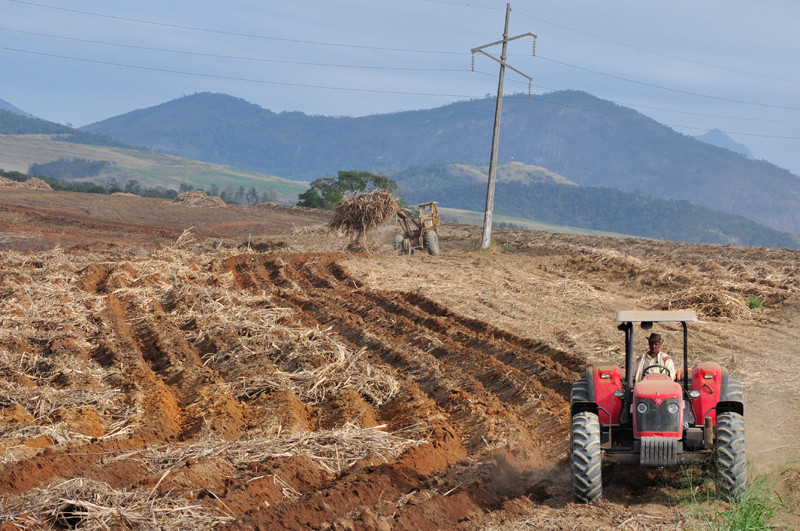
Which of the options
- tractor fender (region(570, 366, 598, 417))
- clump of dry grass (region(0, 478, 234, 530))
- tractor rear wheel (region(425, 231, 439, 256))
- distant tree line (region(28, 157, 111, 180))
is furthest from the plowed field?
distant tree line (region(28, 157, 111, 180))

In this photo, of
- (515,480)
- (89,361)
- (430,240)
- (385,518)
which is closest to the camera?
(385,518)

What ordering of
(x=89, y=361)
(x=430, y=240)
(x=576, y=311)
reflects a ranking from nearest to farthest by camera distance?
(x=89, y=361) < (x=576, y=311) < (x=430, y=240)

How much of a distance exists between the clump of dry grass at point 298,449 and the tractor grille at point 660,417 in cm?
271

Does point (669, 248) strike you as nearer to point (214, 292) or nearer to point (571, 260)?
point (571, 260)

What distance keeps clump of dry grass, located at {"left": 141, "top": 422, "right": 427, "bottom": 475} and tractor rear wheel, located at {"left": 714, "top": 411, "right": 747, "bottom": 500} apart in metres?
3.13

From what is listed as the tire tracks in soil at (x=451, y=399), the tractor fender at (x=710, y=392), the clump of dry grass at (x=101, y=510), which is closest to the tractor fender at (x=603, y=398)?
the tractor fender at (x=710, y=392)

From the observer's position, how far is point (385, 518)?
20.6 ft

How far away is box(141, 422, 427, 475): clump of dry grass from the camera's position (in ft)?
25.2

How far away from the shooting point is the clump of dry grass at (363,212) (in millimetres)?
25656

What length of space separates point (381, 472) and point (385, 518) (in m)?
1.30

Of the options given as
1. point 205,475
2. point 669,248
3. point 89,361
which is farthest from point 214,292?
point 669,248

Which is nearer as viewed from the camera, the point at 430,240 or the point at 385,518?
the point at 385,518

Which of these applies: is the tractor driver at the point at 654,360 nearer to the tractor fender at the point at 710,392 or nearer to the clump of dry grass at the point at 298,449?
the tractor fender at the point at 710,392

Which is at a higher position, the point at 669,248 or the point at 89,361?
the point at 669,248
